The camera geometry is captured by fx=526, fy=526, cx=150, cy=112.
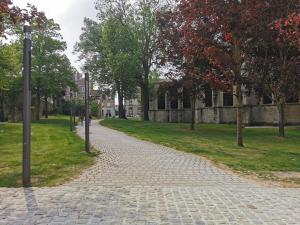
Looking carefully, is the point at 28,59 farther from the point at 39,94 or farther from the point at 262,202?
the point at 39,94

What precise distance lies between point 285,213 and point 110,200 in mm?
2771

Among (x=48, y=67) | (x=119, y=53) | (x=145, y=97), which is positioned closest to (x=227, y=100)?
(x=145, y=97)

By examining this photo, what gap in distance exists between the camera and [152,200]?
859 centimetres

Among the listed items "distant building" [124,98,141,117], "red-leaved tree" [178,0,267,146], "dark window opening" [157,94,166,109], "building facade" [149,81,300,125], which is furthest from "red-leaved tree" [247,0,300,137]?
"distant building" [124,98,141,117]

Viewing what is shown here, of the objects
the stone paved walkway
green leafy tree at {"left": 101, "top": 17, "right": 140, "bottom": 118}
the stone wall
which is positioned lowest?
the stone paved walkway

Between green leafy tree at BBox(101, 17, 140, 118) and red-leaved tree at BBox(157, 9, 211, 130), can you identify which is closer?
red-leaved tree at BBox(157, 9, 211, 130)

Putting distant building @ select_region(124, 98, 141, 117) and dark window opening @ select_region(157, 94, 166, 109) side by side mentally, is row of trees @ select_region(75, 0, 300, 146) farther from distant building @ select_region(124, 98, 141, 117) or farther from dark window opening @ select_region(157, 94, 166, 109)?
distant building @ select_region(124, 98, 141, 117)

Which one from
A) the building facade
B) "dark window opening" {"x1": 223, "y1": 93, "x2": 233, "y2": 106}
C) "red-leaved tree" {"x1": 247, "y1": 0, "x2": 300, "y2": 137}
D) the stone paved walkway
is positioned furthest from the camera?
"dark window opening" {"x1": 223, "y1": 93, "x2": 233, "y2": 106}

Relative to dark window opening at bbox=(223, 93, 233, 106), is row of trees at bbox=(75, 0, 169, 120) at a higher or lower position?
higher

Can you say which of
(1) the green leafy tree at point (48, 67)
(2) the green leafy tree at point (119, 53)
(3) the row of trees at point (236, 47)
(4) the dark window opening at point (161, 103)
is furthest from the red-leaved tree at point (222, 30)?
(4) the dark window opening at point (161, 103)

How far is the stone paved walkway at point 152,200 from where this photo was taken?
23.5 feet

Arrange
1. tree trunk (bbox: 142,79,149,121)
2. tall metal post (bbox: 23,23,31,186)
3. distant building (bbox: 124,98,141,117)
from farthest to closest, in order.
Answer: distant building (bbox: 124,98,141,117), tree trunk (bbox: 142,79,149,121), tall metal post (bbox: 23,23,31,186)

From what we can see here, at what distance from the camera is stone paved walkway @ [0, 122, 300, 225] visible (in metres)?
7.17

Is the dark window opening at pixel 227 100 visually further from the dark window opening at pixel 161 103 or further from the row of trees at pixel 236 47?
the dark window opening at pixel 161 103
